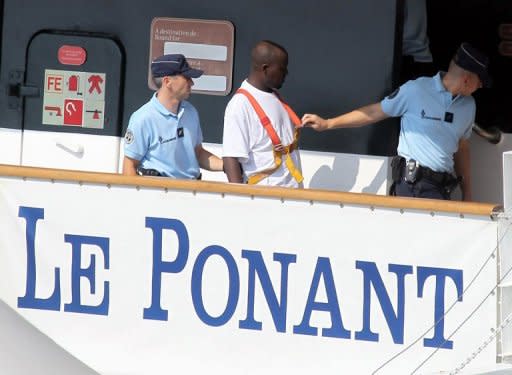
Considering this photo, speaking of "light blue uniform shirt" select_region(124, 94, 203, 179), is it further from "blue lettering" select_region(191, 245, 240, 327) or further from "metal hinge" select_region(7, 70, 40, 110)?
"metal hinge" select_region(7, 70, 40, 110)

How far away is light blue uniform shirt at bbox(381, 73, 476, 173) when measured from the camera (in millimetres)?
6598

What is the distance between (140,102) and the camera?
7352 mm

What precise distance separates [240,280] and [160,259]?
36 centimetres

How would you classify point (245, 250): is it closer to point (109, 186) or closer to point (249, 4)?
point (109, 186)

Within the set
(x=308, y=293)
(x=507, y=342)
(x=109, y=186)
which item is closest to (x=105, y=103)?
(x=109, y=186)

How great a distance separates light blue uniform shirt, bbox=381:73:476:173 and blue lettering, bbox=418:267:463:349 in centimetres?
127

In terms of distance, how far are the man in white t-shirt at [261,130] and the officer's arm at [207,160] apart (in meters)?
0.25

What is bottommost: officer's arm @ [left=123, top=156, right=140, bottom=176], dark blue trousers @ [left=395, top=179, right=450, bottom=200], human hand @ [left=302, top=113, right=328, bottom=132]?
dark blue trousers @ [left=395, top=179, right=450, bottom=200]

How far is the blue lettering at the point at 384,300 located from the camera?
5445mm

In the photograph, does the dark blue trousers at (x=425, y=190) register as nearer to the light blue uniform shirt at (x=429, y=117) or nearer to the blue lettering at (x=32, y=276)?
the light blue uniform shirt at (x=429, y=117)

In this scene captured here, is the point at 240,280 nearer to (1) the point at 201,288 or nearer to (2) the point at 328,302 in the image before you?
(1) the point at 201,288

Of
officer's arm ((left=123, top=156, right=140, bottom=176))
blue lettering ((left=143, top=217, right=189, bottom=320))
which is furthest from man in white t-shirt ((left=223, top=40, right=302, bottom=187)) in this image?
blue lettering ((left=143, top=217, right=189, bottom=320))

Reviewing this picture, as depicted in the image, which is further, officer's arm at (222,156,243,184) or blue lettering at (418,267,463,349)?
officer's arm at (222,156,243,184)

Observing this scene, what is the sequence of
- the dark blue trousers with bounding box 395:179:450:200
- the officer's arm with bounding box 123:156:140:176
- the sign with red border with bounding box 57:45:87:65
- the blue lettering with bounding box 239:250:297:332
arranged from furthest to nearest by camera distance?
the sign with red border with bounding box 57:45:87:65
the dark blue trousers with bounding box 395:179:450:200
the officer's arm with bounding box 123:156:140:176
the blue lettering with bounding box 239:250:297:332
